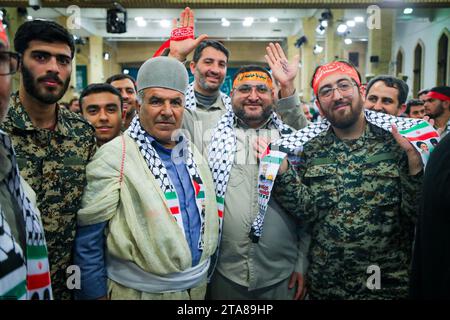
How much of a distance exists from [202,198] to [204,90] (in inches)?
51.3

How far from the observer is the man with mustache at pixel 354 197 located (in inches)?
72.6

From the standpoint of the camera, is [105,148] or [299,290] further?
[299,290]

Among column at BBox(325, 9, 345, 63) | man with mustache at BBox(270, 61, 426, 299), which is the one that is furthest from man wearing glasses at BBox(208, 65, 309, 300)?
column at BBox(325, 9, 345, 63)

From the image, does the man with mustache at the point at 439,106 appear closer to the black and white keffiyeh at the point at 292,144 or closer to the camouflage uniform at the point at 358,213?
the black and white keffiyeh at the point at 292,144

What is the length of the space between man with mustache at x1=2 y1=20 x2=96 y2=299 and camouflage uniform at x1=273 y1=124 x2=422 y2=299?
1.05 m

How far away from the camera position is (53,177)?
1.68 metres

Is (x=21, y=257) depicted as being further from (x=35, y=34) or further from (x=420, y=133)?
(x=420, y=133)

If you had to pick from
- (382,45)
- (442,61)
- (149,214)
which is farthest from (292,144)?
(442,61)

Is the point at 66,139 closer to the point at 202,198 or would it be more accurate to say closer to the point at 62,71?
the point at 62,71

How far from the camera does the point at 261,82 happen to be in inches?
88.5

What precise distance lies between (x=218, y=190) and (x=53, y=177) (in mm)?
834

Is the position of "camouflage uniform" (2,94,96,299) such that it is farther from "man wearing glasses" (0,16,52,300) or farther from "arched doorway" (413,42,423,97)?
"arched doorway" (413,42,423,97)
